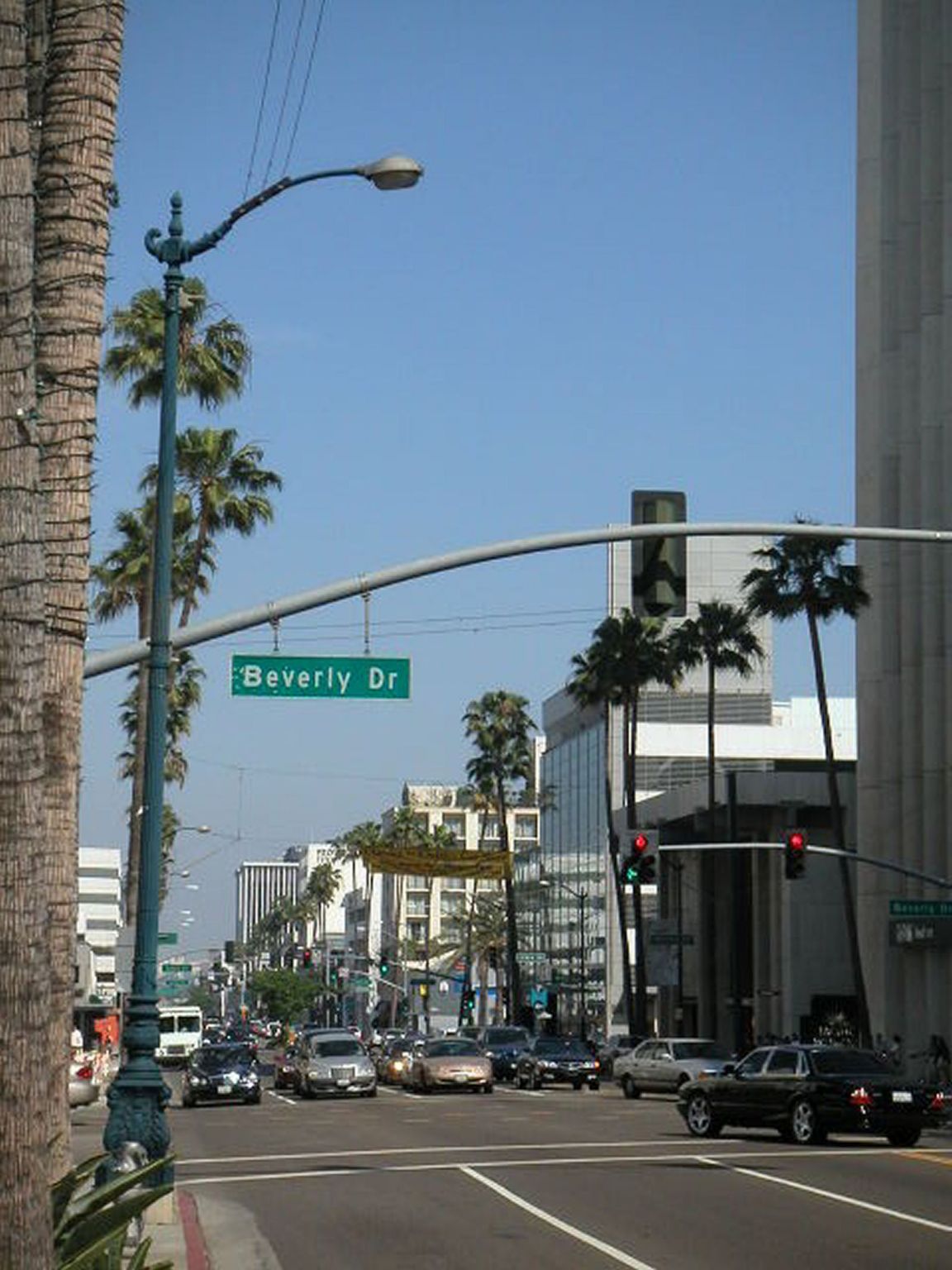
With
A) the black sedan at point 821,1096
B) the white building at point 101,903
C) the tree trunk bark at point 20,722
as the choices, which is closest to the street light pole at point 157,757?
the tree trunk bark at point 20,722

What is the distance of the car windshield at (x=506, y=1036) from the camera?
69.9 m

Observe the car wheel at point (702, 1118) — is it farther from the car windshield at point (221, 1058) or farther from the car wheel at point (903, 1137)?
the car windshield at point (221, 1058)

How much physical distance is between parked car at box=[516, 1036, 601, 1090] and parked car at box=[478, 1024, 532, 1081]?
127 inches

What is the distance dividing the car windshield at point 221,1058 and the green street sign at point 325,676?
112 feet

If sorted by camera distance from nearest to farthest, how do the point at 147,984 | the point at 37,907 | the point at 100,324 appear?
1. the point at 37,907
2. the point at 100,324
3. the point at 147,984

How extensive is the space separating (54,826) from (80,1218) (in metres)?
2.79

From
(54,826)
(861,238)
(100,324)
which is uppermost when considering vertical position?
(861,238)

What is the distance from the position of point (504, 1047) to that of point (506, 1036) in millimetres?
1257

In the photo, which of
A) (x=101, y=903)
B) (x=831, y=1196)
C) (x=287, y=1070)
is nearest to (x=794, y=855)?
(x=287, y=1070)

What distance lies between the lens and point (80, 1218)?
1055 centimetres

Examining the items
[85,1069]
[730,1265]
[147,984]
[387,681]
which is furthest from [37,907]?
[85,1069]

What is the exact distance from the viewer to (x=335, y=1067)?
55594 millimetres

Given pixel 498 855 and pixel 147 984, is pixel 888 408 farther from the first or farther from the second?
pixel 147 984

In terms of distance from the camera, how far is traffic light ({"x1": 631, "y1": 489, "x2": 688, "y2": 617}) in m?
21.0
